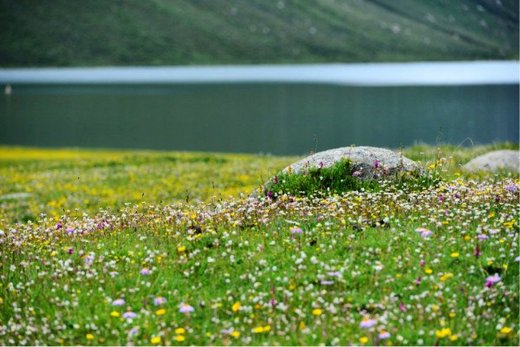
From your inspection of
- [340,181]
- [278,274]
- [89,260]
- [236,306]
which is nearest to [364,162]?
[340,181]

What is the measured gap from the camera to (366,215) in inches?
437

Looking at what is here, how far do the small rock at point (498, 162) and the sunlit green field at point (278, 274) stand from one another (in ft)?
36.4

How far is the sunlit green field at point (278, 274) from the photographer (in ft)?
26.6

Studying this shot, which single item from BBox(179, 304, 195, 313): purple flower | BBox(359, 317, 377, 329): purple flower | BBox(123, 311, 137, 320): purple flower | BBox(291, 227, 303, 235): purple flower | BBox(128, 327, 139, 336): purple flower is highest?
BBox(291, 227, 303, 235): purple flower

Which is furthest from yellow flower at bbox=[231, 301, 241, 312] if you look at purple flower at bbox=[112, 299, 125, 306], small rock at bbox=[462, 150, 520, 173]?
small rock at bbox=[462, 150, 520, 173]

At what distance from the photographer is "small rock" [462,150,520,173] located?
2300 cm

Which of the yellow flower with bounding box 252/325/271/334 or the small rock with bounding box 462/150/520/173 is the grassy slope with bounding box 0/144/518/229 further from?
the yellow flower with bounding box 252/325/271/334

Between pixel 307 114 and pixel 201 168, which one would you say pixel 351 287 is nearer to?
pixel 201 168

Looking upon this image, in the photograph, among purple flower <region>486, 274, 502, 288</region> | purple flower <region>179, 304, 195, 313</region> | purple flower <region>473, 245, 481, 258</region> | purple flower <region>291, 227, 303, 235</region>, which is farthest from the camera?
purple flower <region>291, 227, 303, 235</region>

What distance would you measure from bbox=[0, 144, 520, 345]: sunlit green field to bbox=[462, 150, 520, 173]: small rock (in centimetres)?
1111

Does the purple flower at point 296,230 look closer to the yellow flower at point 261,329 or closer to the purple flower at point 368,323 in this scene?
the yellow flower at point 261,329

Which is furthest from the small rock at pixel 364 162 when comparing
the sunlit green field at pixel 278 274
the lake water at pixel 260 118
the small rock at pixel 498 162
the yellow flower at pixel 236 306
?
the lake water at pixel 260 118

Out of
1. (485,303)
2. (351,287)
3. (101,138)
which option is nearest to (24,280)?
(351,287)

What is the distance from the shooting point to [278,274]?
9180 mm
